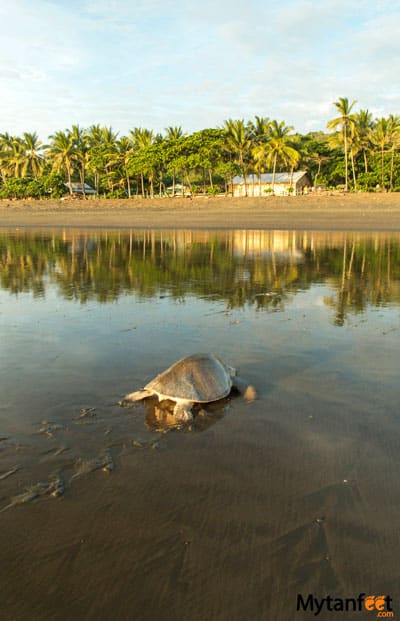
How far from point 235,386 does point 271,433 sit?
100 cm

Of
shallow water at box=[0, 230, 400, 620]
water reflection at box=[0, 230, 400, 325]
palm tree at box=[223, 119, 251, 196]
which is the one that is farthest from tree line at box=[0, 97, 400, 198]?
shallow water at box=[0, 230, 400, 620]

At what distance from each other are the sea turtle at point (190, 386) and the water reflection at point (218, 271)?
3570 mm

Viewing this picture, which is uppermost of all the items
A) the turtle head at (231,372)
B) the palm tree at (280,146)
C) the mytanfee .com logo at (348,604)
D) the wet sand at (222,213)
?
the palm tree at (280,146)

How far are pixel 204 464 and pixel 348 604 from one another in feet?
4.62

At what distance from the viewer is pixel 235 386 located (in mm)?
4941

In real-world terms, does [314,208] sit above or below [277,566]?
above

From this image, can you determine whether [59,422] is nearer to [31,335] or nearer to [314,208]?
[31,335]

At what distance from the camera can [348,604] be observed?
2.37 m

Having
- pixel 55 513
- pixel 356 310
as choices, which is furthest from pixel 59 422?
pixel 356 310

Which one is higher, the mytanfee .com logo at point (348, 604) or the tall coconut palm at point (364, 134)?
the tall coconut palm at point (364, 134)

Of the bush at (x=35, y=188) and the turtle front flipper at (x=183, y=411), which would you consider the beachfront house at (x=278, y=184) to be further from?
the turtle front flipper at (x=183, y=411)

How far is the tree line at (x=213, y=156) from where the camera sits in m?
52.9

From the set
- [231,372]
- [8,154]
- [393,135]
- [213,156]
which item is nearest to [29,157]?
[8,154]

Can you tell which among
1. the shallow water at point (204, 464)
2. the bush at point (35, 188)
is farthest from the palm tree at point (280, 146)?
the shallow water at point (204, 464)
